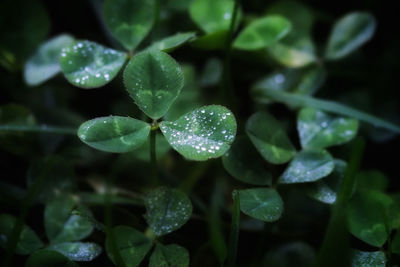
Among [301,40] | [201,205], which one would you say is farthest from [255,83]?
[201,205]

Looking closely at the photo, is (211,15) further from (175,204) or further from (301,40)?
(175,204)

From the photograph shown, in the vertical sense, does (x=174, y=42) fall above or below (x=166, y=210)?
above

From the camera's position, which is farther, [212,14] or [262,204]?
[212,14]

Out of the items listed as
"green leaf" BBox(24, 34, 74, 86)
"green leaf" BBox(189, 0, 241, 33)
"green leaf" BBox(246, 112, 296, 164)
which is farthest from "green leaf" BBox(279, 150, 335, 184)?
"green leaf" BBox(24, 34, 74, 86)

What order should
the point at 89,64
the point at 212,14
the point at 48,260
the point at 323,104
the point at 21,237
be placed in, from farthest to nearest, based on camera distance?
the point at 212,14 → the point at 323,104 → the point at 89,64 → the point at 21,237 → the point at 48,260

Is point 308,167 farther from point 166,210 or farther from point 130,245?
point 130,245

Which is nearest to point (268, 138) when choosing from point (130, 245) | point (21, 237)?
point (130, 245)
